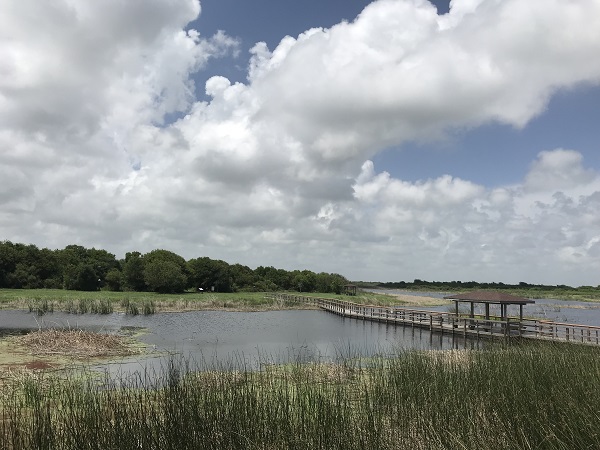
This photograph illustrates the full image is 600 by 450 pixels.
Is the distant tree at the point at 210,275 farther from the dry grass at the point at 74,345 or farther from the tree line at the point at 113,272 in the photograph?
the dry grass at the point at 74,345

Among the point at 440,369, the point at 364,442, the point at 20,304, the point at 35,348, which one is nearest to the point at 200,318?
the point at 20,304

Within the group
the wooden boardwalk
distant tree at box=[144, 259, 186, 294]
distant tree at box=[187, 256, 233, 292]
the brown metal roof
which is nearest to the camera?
the wooden boardwalk

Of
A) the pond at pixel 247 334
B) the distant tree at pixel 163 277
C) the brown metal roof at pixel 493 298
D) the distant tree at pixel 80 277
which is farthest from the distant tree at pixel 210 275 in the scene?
the brown metal roof at pixel 493 298

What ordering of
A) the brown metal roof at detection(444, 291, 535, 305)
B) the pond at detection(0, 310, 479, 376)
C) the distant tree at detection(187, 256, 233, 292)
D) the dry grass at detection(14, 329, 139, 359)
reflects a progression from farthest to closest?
1. the distant tree at detection(187, 256, 233, 292)
2. the brown metal roof at detection(444, 291, 535, 305)
3. the pond at detection(0, 310, 479, 376)
4. the dry grass at detection(14, 329, 139, 359)

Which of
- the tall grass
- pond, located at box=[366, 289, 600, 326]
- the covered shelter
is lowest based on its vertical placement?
pond, located at box=[366, 289, 600, 326]

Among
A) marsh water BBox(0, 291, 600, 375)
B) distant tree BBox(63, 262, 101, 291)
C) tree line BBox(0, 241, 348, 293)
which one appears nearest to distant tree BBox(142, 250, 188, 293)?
tree line BBox(0, 241, 348, 293)

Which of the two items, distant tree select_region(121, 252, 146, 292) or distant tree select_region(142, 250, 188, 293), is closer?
distant tree select_region(142, 250, 188, 293)

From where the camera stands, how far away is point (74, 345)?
17500mm

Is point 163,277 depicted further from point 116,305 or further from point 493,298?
point 493,298

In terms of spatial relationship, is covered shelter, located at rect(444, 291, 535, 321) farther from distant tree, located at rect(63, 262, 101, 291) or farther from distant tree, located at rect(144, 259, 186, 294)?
distant tree, located at rect(63, 262, 101, 291)

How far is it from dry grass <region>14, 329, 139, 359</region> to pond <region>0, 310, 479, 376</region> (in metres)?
1.28

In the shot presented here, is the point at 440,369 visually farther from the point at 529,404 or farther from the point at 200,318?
the point at 200,318

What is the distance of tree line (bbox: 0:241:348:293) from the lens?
6556 cm

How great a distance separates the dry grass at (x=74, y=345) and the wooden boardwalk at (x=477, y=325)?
1618 centimetres
